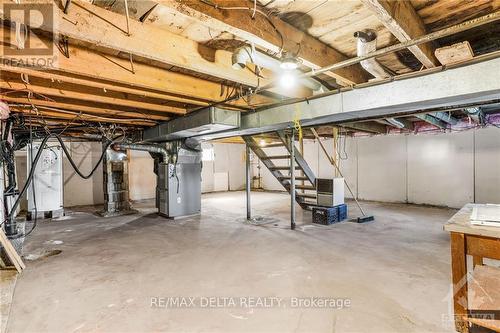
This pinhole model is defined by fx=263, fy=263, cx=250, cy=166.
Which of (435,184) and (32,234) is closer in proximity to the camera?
(32,234)

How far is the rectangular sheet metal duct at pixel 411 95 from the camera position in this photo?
1.97 metres

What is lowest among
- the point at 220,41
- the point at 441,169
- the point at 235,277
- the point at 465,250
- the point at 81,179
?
the point at 235,277

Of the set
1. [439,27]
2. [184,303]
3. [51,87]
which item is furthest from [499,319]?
[51,87]

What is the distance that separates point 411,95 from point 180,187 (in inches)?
169

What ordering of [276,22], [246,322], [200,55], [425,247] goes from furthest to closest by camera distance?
[425,247], [200,55], [246,322], [276,22]

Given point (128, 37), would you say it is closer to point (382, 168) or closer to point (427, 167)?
point (427, 167)

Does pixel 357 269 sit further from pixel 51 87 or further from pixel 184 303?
pixel 51 87

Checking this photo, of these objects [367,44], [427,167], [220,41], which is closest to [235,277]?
[220,41]

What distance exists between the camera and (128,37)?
5.58 feet

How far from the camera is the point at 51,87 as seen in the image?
2713 mm

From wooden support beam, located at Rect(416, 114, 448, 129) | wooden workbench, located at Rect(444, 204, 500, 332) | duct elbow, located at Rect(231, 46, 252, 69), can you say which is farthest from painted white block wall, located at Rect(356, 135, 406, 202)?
duct elbow, located at Rect(231, 46, 252, 69)

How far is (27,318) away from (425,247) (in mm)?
4073

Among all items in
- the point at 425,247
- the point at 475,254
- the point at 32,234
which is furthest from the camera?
the point at 32,234

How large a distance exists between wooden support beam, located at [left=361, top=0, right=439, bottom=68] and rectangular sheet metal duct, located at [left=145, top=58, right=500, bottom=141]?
48 centimetres
